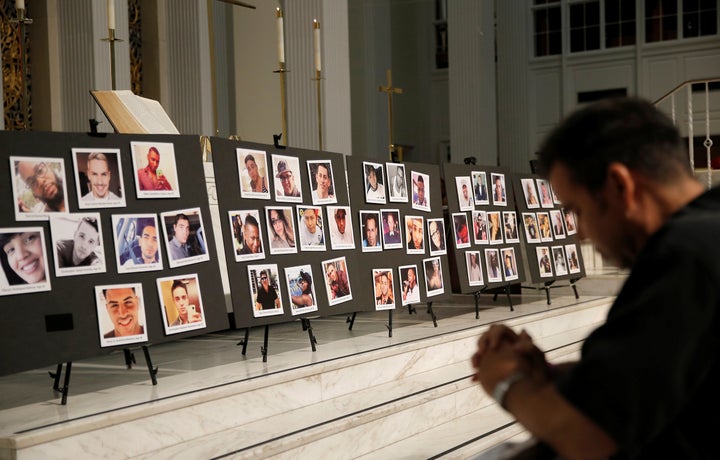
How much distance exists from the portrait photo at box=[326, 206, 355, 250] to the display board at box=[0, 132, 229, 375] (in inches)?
46.1

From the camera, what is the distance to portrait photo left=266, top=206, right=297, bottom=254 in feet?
17.3

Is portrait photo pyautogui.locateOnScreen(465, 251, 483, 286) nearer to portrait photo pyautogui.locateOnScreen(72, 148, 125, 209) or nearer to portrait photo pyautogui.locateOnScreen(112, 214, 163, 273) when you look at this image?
portrait photo pyautogui.locateOnScreen(112, 214, 163, 273)

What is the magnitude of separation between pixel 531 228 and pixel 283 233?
365 cm

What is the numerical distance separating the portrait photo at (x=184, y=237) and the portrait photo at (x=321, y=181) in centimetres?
110

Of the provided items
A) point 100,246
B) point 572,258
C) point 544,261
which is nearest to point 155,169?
point 100,246

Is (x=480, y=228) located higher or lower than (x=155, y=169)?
lower

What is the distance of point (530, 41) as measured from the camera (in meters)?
22.5

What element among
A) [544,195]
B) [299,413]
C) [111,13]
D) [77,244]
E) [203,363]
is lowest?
[299,413]

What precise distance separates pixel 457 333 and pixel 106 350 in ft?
9.71

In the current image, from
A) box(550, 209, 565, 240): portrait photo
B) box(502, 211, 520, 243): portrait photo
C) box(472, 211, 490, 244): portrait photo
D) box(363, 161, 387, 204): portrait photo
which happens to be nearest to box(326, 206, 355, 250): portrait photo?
box(363, 161, 387, 204): portrait photo

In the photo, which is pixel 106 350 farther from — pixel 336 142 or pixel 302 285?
pixel 336 142

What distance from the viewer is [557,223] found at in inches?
342

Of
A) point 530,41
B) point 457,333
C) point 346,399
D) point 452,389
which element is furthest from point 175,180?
point 530,41

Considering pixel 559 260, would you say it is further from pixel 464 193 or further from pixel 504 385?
pixel 504 385
